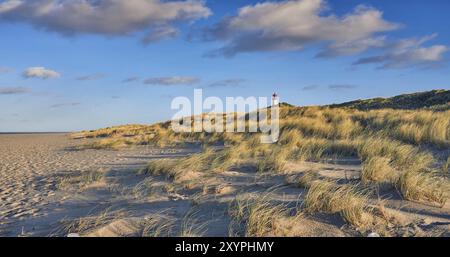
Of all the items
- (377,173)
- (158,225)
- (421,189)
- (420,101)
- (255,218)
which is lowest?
(158,225)

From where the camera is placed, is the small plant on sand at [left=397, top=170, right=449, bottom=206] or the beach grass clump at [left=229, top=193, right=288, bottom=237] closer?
the beach grass clump at [left=229, top=193, right=288, bottom=237]

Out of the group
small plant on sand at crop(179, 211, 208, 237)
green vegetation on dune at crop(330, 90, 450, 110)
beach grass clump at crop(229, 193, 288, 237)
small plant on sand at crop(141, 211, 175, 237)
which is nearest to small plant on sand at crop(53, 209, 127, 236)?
small plant on sand at crop(141, 211, 175, 237)

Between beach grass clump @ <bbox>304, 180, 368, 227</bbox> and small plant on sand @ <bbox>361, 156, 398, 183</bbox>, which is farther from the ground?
small plant on sand @ <bbox>361, 156, 398, 183</bbox>

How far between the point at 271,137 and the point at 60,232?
428 inches

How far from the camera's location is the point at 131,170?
9.99m

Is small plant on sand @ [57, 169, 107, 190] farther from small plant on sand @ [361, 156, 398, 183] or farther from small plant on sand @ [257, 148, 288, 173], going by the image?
small plant on sand @ [361, 156, 398, 183]

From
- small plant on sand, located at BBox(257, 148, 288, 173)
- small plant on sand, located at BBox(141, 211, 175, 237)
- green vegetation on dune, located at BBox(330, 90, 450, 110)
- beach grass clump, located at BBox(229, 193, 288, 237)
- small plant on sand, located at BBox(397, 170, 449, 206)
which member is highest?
green vegetation on dune, located at BBox(330, 90, 450, 110)

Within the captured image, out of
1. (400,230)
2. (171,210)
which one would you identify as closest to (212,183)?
(171,210)

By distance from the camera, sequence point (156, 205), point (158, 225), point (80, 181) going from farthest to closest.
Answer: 1. point (80, 181)
2. point (156, 205)
3. point (158, 225)

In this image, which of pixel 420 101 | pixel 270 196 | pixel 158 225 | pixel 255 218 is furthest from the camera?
pixel 420 101

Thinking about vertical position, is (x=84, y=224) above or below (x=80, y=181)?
below

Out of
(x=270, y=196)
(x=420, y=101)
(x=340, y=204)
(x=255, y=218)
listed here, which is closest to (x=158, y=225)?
(x=255, y=218)

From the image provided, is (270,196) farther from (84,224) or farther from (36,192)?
(36,192)
